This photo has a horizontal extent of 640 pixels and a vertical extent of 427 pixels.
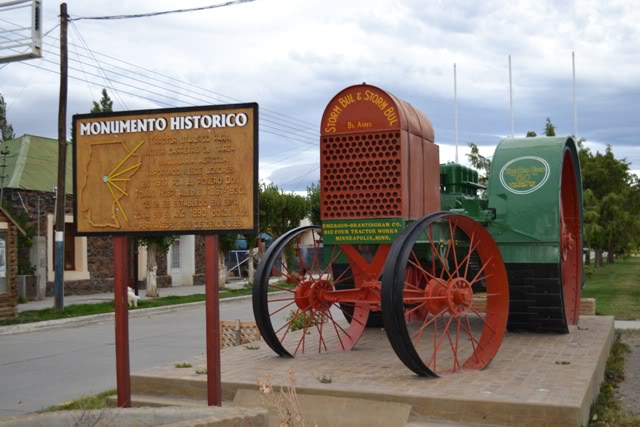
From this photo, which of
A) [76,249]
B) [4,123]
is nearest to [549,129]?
[76,249]

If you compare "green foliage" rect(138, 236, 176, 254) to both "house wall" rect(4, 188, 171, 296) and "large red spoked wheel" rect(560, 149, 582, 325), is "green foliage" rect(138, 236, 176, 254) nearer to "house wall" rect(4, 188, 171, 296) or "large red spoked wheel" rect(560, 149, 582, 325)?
"house wall" rect(4, 188, 171, 296)

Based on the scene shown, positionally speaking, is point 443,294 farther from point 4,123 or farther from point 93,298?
point 4,123

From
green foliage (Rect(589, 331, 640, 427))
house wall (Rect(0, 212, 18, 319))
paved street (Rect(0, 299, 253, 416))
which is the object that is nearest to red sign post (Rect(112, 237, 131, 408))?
paved street (Rect(0, 299, 253, 416))

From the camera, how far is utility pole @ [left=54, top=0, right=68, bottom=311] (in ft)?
66.5

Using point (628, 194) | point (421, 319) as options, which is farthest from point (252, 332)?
A: point (628, 194)

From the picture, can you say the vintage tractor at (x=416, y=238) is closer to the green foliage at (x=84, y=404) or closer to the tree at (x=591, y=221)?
the green foliage at (x=84, y=404)

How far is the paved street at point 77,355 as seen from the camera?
1003 centimetres

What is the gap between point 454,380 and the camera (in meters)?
7.96

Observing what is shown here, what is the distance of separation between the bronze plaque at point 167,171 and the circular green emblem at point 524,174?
497cm

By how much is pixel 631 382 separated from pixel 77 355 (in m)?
8.69

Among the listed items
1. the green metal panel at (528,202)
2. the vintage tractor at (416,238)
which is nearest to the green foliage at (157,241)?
the vintage tractor at (416,238)

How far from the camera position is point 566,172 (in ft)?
42.6

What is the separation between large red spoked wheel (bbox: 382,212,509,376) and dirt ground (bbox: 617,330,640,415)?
4.92 feet

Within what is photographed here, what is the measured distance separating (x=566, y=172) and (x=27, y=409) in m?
8.68
